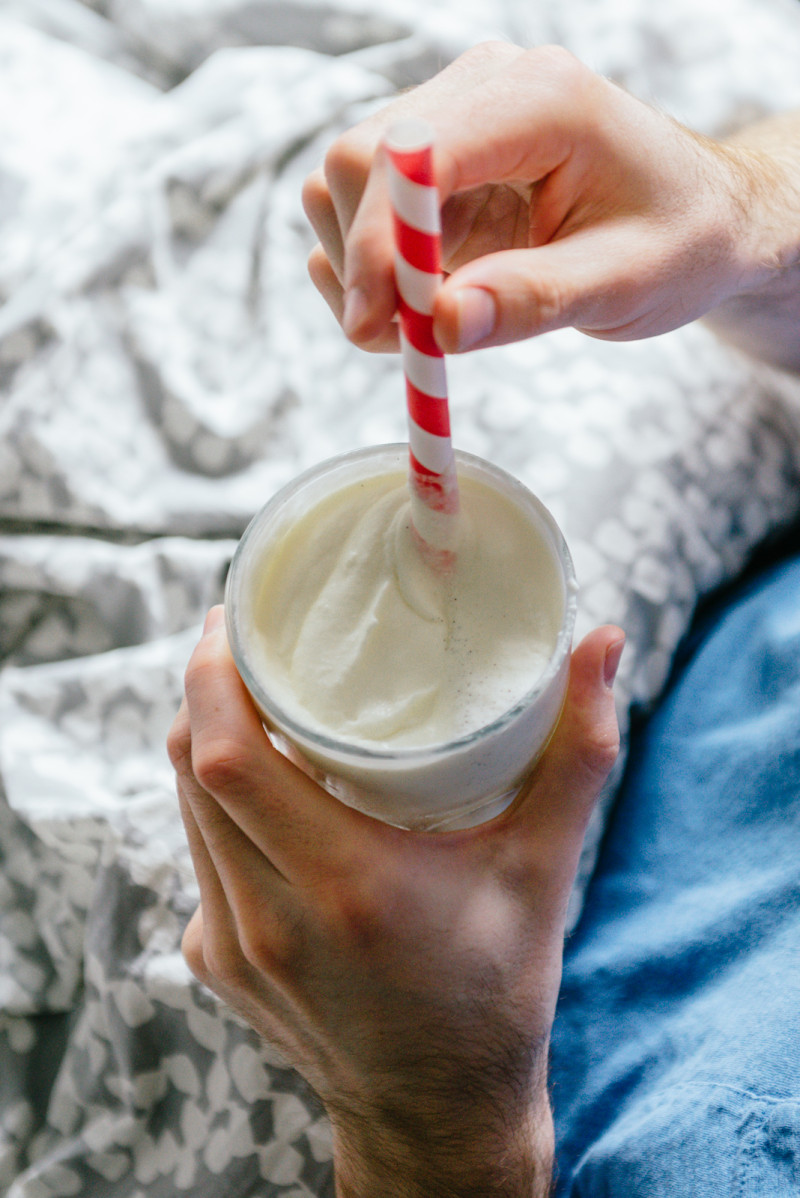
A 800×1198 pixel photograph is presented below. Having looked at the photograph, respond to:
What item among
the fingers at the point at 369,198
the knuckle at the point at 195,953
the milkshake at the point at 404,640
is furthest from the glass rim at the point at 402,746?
the knuckle at the point at 195,953

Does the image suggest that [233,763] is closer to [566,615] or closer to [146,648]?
[566,615]

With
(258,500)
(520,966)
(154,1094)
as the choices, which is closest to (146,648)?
(258,500)

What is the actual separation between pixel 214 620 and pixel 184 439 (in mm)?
486

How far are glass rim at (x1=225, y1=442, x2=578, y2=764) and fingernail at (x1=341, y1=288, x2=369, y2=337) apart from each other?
0.15 meters

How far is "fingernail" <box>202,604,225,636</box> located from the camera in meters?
0.79

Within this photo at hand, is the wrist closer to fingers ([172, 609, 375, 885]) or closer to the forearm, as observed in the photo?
fingers ([172, 609, 375, 885])

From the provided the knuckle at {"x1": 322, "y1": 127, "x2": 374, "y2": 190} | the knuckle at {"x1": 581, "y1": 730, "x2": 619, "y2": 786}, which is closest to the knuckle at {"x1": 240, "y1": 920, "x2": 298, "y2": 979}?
the knuckle at {"x1": 581, "y1": 730, "x2": 619, "y2": 786}

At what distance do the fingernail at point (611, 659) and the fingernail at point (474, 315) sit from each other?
264mm

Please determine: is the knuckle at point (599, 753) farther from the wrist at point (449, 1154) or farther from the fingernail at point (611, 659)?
the wrist at point (449, 1154)

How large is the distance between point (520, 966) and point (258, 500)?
65 cm

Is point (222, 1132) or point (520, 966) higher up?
point (520, 966)

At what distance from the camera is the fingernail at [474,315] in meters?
0.59

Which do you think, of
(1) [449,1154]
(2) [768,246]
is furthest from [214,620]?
(2) [768,246]

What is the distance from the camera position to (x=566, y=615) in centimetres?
69
